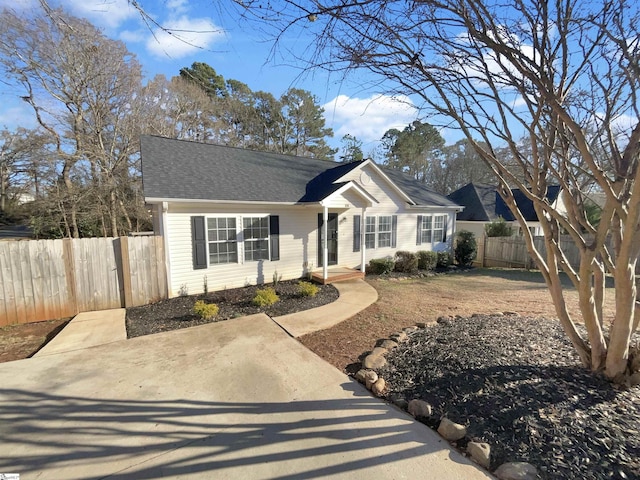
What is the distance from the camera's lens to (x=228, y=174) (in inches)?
360

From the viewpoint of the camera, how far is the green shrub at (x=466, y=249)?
13.4 meters

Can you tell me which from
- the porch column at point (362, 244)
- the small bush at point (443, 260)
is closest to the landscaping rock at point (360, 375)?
the porch column at point (362, 244)

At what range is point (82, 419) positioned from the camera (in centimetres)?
290

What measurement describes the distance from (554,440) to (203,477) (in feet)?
9.52

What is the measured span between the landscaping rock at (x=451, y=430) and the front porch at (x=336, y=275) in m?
6.35

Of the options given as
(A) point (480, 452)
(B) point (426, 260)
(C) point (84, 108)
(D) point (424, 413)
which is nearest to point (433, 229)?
(B) point (426, 260)

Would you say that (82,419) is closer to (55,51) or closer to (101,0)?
(101,0)

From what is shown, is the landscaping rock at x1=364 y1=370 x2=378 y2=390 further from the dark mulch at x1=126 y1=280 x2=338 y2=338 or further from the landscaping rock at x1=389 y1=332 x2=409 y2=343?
the dark mulch at x1=126 y1=280 x2=338 y2=338

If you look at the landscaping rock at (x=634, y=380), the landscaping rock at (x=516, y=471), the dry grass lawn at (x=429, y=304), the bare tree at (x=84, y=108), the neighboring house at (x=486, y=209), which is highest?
the bare tree at (x=84, y=108)

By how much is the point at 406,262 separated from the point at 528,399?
8.58 meters

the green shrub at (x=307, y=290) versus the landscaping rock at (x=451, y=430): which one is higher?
the green shrub at (x=307, y=290)

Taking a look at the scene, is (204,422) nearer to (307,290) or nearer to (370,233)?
(307,290)

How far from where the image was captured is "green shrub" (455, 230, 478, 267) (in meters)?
13.4

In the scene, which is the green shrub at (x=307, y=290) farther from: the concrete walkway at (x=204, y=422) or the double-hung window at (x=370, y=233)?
the double-hung window at (x=370, y=233)
